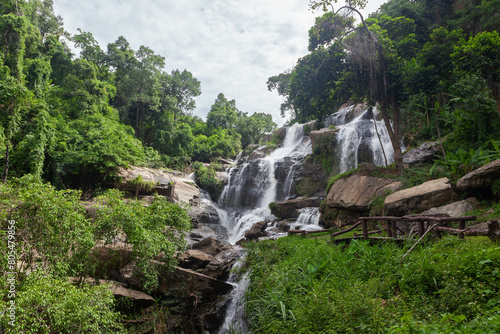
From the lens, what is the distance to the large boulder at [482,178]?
769 centimetres

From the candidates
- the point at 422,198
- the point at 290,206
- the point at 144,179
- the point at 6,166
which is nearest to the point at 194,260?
the point at 422,198

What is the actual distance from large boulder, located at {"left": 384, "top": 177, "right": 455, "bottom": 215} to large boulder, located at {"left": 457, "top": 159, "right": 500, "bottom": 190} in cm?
52

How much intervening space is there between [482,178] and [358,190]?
15.7ft

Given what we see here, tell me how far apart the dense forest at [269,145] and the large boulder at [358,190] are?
5.28 ft

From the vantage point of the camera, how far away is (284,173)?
2281 centimetres

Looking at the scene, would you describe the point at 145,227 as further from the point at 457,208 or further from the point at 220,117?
the point at 220,117

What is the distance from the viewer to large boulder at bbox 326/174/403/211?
11508 mm

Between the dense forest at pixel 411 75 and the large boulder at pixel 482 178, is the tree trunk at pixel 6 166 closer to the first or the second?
the dense forest at pixel 411 75

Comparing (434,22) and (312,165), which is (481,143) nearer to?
(312,165)

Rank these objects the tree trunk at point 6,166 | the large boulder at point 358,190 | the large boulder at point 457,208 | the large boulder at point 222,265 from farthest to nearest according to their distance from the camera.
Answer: the tree trunk at point 6,166 < the large boulder at point 358,190 < the large boulder at point 222,265 < the large boulder at point 457,208

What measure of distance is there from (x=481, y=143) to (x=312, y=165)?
448 inches

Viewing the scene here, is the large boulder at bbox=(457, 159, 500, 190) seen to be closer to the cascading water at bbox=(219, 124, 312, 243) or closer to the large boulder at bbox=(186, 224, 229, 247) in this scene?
the large boulder at bbox=(186, 224, 229, 247)

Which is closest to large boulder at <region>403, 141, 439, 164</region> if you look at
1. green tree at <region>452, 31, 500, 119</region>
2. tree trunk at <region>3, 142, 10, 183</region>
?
green tree at <region>452, 31, 500, 119</region>

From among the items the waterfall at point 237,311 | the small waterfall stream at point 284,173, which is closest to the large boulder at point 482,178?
the small waterfall stream at point 284,173
